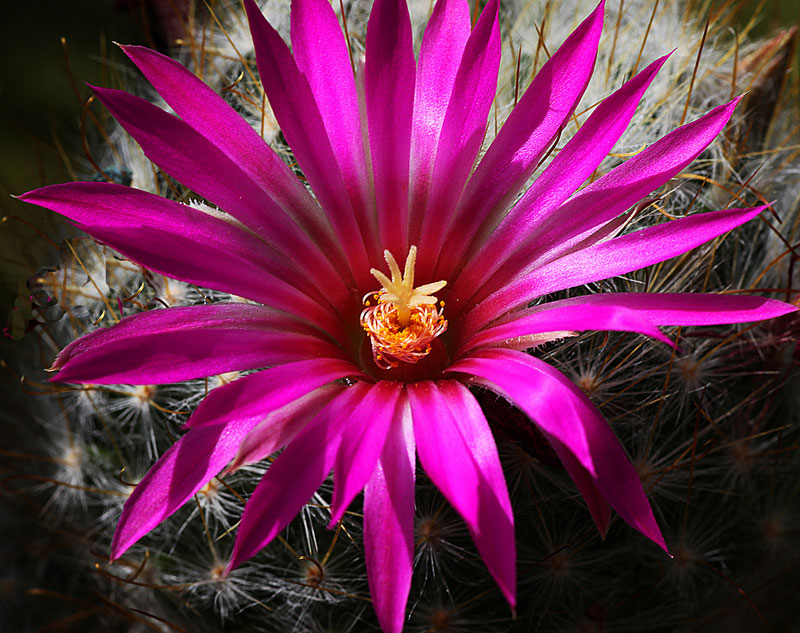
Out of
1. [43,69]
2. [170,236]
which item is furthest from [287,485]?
[43,69]

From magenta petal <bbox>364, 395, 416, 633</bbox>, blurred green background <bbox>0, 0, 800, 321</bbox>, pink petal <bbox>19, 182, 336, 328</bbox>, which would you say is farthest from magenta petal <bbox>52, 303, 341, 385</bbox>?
blurred green background <bbox>0, 0, 800, 321</bbox>

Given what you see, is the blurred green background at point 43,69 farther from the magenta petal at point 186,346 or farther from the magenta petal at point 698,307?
the magenta petal at point 698,307

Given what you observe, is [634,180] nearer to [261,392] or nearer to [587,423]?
[587,423]

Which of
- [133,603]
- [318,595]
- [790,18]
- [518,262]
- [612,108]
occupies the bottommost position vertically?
[133,603]

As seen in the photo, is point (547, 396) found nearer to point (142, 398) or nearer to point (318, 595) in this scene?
point (318, 595)

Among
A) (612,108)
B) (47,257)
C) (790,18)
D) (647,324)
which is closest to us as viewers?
(647,324)

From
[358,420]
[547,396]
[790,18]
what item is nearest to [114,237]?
[358,420]
